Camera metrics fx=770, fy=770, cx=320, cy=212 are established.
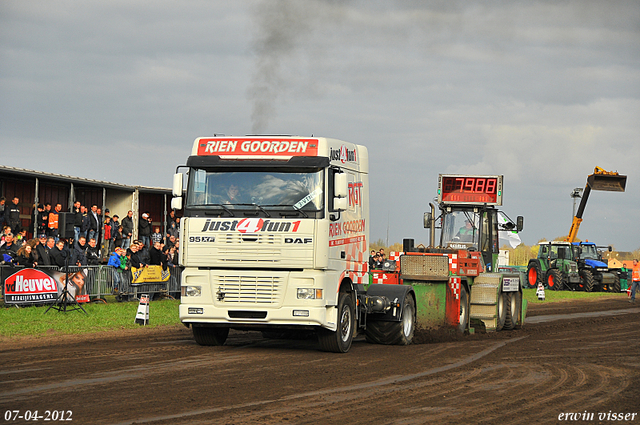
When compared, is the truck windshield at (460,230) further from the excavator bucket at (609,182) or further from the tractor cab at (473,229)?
the excavator bucket at (609,182)

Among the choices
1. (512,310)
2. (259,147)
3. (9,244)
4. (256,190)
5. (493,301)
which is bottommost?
(512,310)

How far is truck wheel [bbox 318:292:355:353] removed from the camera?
13.0 m

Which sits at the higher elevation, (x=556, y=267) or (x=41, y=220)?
(x=41, y=220)

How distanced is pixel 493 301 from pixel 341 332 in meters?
6.70

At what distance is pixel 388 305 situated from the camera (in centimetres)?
1459

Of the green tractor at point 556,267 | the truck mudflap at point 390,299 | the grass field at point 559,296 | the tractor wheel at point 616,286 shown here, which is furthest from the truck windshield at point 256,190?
the tractor wheel at point 616,286

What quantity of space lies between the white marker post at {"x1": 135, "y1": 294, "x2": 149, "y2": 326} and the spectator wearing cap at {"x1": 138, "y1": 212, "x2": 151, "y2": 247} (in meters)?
9.00

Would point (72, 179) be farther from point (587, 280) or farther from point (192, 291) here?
point (587, 280)

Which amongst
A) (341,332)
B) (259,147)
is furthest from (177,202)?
(341,332)

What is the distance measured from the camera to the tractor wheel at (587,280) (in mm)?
41812

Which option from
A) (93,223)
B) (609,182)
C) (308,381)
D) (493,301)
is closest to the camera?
(308,381)

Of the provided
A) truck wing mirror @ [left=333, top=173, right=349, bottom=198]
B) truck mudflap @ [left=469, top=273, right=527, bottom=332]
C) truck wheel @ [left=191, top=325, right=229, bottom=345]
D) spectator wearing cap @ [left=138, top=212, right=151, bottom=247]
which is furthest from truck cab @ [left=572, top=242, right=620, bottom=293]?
truck wing mirror @ [left=333, top=173, right=349, bottom=198]

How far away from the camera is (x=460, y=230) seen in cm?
2128

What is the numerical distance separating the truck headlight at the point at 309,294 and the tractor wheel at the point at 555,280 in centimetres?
3149
